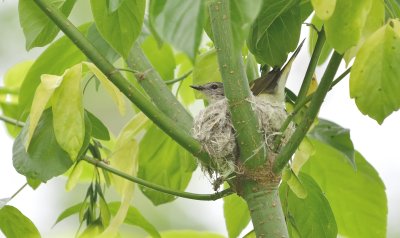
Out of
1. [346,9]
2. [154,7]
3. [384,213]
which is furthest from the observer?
[384,213]

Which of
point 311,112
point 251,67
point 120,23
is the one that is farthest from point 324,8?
point 251,67

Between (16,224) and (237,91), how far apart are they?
55 cm

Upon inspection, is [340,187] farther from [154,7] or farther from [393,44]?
[154,7]

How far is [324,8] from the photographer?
3.47 feet

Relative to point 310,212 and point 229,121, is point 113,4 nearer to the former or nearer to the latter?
point 310,212

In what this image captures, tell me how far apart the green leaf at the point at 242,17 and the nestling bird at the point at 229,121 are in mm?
500

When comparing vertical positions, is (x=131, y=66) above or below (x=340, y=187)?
above

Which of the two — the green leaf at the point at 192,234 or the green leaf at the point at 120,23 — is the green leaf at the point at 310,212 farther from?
the green leaf at the point at 120,23

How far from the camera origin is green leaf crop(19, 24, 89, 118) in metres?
1.82

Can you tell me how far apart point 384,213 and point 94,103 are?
10.5 ft

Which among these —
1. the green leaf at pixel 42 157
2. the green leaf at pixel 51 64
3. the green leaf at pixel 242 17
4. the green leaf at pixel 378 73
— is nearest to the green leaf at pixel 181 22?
the green leaf at pixel 242 17

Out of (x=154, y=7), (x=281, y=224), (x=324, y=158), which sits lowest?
(x=281, y=224)

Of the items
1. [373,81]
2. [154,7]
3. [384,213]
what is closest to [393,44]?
[373,81]

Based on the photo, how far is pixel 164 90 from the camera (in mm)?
1662
